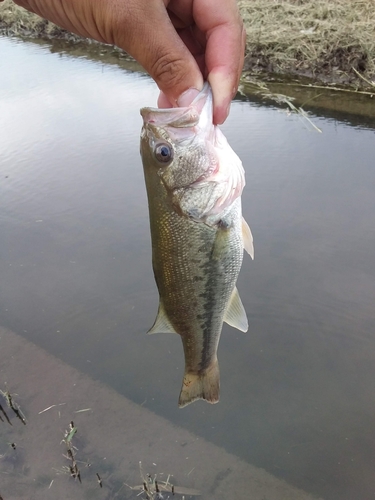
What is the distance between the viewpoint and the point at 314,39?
7234 millimetres

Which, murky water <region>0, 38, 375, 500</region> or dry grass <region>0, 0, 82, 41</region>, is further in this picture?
dry grass <region>0, 0, 82, 41</region>

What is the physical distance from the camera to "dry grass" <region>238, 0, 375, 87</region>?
6828 mm

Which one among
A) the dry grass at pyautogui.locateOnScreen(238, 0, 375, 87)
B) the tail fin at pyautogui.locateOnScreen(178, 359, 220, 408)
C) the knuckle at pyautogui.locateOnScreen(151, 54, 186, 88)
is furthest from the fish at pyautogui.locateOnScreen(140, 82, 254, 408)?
the dry grass at pyautogui.locateOnScreen(238, 0, 375, 87)

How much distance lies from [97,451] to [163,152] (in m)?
1.88

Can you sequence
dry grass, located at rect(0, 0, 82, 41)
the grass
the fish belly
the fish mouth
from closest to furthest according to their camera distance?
the fish mouth
the fish belly
the grass
dry grass, located at rect(0, 0, 82, 41)

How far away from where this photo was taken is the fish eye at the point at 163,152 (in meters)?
1.71

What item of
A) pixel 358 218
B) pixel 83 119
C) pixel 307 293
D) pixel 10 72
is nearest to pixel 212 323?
pixel 307 293

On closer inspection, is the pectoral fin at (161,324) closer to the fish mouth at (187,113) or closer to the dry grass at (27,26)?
the fish mouth at (187,113)

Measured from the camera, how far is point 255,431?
8.91ft

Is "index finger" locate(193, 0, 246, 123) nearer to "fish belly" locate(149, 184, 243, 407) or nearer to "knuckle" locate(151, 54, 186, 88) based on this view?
"knuckle" locate(151, 54, 186, 88)

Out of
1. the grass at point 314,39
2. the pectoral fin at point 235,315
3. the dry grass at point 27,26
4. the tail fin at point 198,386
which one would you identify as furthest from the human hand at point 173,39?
the dry grass at point 27,26

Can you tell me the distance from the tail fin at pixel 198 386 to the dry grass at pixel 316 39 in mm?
6062

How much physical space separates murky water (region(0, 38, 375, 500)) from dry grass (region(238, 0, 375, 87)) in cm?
169

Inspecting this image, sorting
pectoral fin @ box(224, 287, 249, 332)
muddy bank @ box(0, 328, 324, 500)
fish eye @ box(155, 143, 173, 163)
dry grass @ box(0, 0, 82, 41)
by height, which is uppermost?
fish eye @ box(155, 143, 173, 163)
